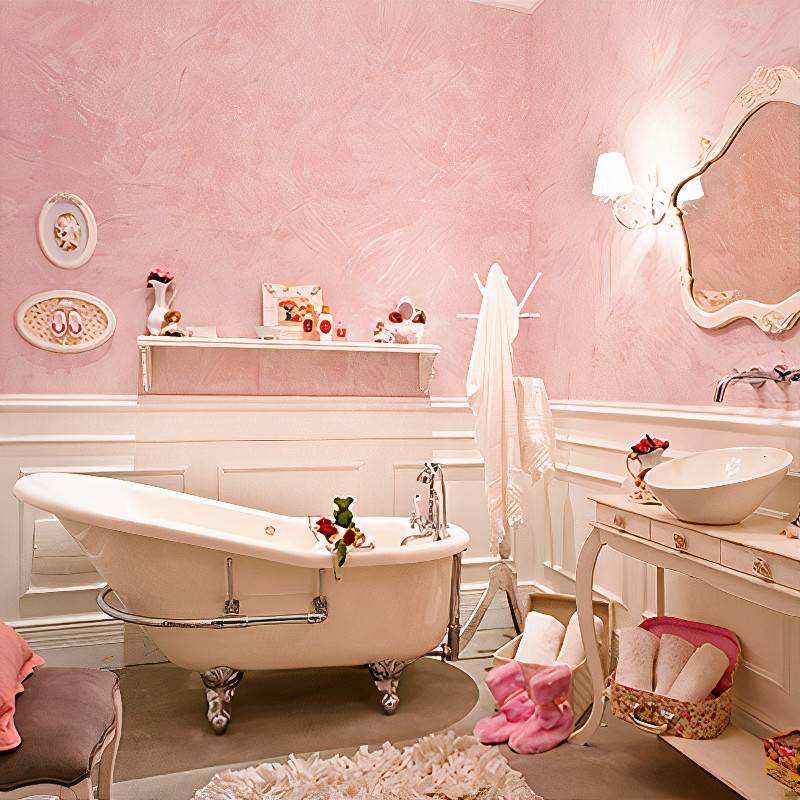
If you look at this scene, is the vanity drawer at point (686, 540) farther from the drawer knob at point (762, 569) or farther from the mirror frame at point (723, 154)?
the mirror frame at point (723, 154)

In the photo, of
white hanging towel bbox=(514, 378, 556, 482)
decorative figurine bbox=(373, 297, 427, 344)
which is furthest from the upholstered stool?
decorative figurine bbox=(373, 297, 427, 344)

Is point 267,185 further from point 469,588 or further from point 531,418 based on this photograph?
point 469,588

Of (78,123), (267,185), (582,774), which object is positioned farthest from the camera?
(267,185)

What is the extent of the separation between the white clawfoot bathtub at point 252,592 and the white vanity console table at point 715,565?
23.3 inches

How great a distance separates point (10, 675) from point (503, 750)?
1.52m

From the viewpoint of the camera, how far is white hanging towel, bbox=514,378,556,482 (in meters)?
3.13

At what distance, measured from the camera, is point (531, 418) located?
10.4ft

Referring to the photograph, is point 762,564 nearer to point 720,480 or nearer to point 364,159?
point 720,480

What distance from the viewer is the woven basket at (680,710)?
2135 mm

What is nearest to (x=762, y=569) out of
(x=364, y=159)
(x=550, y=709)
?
(x=550, y=709)

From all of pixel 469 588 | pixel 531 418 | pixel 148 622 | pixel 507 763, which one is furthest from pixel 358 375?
pixel 507 763

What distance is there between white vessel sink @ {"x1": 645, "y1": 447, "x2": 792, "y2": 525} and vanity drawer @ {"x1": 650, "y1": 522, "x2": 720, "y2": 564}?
41 millimetres

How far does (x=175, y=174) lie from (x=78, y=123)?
0.42m

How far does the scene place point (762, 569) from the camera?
174 cm
